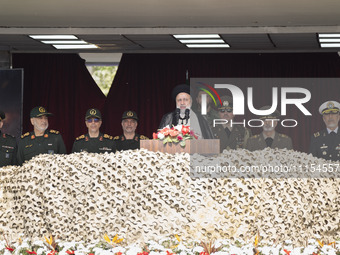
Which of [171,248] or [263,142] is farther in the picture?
[263,142]

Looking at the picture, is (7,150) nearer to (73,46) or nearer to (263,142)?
(73,46)

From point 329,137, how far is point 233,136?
90 cm

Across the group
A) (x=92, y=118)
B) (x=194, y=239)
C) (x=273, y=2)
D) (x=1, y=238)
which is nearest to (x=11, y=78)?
(x=92, y=118)

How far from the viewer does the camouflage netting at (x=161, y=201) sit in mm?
4066

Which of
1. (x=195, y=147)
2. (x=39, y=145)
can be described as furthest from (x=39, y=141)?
(x=195, y=147)

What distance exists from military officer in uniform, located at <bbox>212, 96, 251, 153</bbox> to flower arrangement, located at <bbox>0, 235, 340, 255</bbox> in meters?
1.96

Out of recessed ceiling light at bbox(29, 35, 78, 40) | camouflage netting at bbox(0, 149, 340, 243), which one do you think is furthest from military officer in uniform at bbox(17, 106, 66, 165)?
camouflage netting at bbox(0, 149, 340, 243)

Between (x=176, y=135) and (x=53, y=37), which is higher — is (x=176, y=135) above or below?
below

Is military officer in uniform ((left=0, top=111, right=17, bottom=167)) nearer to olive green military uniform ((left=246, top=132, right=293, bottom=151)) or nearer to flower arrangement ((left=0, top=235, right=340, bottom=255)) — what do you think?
olive green military uniform ((left=246, top=132, right=293, bottom=151))

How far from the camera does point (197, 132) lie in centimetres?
524

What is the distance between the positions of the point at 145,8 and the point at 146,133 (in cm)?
286

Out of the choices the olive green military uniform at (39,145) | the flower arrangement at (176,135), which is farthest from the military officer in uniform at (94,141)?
the flower arrangement at (176,135)

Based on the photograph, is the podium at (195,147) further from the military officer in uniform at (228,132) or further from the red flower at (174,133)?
the military officer in uniform at (228,132)

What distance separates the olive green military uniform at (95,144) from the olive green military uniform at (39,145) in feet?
0.60
